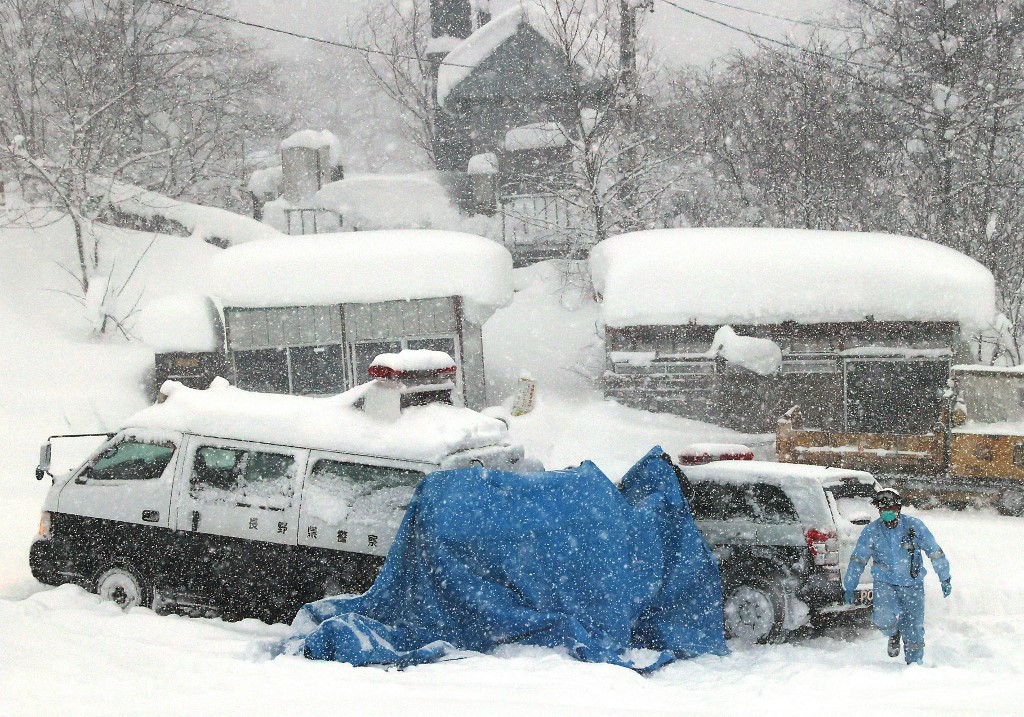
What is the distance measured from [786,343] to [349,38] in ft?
127

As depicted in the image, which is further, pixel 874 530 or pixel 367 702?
pixel 874 530

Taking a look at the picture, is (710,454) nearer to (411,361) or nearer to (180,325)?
(411,361)

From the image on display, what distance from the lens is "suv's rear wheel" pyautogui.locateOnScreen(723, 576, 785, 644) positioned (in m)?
7.89

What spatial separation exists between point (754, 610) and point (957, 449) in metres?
7.25

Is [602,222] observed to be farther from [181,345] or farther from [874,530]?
[874,530]

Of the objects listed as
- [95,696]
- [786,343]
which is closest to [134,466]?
Result: [95,696]

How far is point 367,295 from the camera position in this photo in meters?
18.0

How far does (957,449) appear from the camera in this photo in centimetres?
1363

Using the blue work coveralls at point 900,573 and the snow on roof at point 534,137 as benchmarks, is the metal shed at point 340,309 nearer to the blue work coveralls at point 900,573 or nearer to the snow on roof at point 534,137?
the snow on roof at point 534,137

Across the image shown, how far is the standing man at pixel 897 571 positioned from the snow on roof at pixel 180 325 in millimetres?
12893

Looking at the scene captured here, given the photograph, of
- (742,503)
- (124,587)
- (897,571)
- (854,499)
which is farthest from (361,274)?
(897,571)

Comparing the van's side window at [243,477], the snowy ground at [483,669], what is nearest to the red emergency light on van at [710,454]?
the snowy ground at [483,669]

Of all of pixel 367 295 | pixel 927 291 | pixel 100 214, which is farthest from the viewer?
pixel 100 214

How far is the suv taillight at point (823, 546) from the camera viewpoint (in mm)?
7898
